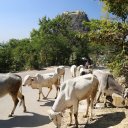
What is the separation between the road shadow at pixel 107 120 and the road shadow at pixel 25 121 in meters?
1.85

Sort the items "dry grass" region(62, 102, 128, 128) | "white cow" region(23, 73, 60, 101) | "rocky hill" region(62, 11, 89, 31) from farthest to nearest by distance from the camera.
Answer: "rocky hill" region(62, 11, 89, 31) < "white cow" region(23, 73, 60, 101) < "dry grass" region(62, 102, 128, 128)

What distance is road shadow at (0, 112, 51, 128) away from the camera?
42.4 feet

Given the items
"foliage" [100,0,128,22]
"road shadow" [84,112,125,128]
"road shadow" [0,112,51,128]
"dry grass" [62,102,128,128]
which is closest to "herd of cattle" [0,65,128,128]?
"dry grass" [62,102,128,128]

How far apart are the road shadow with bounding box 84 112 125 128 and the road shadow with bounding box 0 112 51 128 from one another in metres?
1.85

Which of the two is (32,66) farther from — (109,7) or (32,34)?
(32,34)

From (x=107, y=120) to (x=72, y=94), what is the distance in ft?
5.65

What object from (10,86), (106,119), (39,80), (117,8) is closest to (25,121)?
(10,86)

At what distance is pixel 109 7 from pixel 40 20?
61.7 meters

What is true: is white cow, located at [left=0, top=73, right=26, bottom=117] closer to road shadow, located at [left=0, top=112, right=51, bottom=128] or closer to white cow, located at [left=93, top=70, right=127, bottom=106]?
road shadow, located at [left=0, top=112, right=51, bottom=128]

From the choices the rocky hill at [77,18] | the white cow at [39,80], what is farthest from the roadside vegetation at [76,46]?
the rocky hill at [77,18]

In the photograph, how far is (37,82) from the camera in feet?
58.5

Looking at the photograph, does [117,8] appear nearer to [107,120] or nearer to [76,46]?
[107,120]

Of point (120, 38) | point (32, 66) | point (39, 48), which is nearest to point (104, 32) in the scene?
point (120, 38)

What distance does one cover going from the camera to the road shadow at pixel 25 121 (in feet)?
42.4
